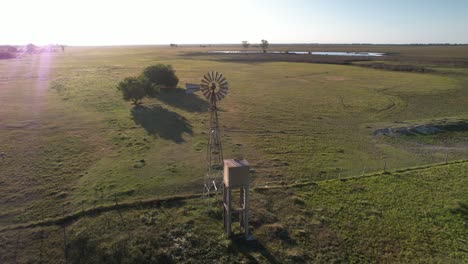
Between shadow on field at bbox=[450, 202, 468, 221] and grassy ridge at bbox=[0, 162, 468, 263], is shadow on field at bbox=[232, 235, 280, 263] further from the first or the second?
shadow on field at bbox=[450, 202, 468, 221]

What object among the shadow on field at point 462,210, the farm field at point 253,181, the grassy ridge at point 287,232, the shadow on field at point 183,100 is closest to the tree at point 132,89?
the farm field at point 253,181

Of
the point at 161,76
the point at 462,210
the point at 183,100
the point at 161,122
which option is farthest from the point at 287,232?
the point at 161,76

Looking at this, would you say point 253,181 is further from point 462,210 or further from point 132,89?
point 132,89

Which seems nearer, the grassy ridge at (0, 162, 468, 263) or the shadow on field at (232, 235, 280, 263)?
the shadow on field at (232, 235, 280, 263)

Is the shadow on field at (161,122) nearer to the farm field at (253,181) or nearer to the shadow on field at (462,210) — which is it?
the farm field at (253,181)

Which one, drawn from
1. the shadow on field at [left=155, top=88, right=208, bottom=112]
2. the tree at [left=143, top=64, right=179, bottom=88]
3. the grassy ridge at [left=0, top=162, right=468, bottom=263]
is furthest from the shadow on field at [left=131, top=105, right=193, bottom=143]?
the grassy ridge at [left=0, top=162, right=468, bottom=263]
